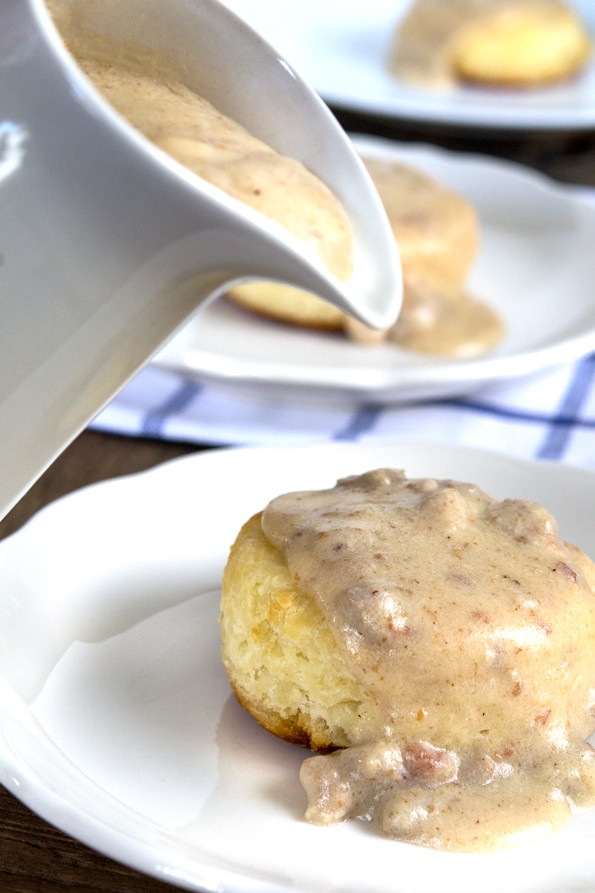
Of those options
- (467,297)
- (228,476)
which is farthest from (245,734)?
(467,297)

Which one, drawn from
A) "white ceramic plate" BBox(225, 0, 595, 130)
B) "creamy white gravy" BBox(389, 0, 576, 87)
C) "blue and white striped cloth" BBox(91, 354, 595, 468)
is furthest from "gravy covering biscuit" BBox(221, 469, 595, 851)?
"creamy white gravy" BBox(389, 0, 576, 87)

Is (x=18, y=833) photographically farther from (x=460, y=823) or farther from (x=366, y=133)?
(x=366, y=133)

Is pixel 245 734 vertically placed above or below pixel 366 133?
above

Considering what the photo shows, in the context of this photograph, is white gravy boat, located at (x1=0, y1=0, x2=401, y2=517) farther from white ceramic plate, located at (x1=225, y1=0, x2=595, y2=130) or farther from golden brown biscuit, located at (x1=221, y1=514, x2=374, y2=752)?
white ceramic plate, located at (x1=225, y1=0, x2=595, y2=130)

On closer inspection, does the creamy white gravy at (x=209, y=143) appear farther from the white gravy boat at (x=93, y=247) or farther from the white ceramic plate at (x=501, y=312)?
the white ceramic plate at (x=501, y=312)

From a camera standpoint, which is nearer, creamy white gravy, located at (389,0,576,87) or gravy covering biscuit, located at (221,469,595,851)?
gravy covering biscuit, located at (221,469,595,851)

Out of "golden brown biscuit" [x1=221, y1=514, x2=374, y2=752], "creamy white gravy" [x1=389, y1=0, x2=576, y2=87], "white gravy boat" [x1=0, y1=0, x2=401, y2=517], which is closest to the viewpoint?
"white gravy boat" [x1=0, y1=0, x2=401, y2=517]

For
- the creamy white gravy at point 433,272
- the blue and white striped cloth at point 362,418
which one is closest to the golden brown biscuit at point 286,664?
the blue and white striped cloth at point 362,418
